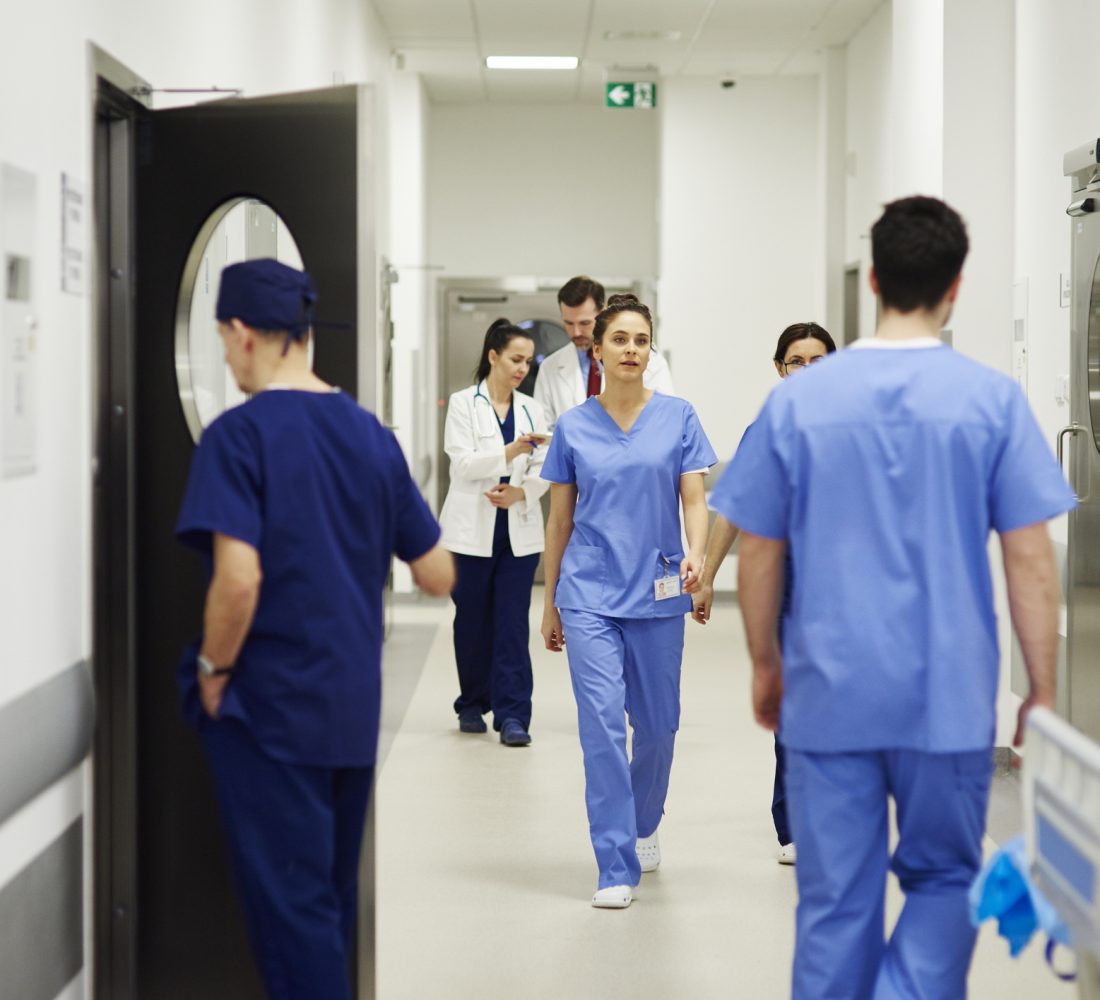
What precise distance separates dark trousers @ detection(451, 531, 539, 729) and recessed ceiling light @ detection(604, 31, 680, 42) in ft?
14.1

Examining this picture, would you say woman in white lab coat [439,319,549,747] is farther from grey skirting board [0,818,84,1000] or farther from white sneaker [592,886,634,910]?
grey skirting board [0,818,84,1000]

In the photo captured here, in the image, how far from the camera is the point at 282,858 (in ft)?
7.79

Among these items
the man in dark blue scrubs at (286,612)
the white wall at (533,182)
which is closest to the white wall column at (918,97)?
the man in dark blue scrubs at (286,612)

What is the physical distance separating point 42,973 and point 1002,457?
1.77m

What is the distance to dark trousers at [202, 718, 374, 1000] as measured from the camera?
7.74 feet

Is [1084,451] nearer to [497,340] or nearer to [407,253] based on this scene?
[497,340]

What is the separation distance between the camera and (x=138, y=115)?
304 centimetres

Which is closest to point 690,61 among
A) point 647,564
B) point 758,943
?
point 647,564

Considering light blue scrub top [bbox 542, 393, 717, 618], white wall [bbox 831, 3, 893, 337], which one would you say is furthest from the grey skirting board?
white wall [bbox 831, 3, 893, 337]

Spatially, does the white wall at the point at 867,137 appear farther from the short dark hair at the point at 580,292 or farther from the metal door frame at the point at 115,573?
the metal door frame at the point at 115,573

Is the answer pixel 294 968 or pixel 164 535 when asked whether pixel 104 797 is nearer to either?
pixel 164 535

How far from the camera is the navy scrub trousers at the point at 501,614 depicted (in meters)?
5.86

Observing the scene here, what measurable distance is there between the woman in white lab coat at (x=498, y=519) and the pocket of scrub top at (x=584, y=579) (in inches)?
74.5

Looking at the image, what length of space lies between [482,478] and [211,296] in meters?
1.90
